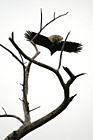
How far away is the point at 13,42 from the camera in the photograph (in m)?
1.92

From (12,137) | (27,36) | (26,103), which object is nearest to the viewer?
(12,137)

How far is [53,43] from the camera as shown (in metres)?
3.90

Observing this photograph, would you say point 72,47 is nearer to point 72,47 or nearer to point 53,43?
point 72,47

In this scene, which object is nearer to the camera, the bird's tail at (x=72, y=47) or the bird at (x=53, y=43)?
the bird at (x=53, y=43)

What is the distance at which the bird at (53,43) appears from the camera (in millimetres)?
3741

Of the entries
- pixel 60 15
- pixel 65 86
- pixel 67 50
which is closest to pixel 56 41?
pixel 67 50

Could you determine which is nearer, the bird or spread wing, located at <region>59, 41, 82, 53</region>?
the bird

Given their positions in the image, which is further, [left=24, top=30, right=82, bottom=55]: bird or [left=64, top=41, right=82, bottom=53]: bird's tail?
[left=64, top=41, right=82, bottom=53]: bird's tail

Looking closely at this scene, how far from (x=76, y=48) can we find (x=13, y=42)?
261 cm

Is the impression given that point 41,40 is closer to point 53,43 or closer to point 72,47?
point 53,43

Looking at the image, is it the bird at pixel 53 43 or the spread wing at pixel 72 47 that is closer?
the bird at pixel 53 43

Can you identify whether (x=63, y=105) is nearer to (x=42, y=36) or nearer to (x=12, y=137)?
(x=12, y=137)

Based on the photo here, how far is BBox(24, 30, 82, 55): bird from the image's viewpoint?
374 centimetres

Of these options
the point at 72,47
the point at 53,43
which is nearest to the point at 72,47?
the point at 72,47
